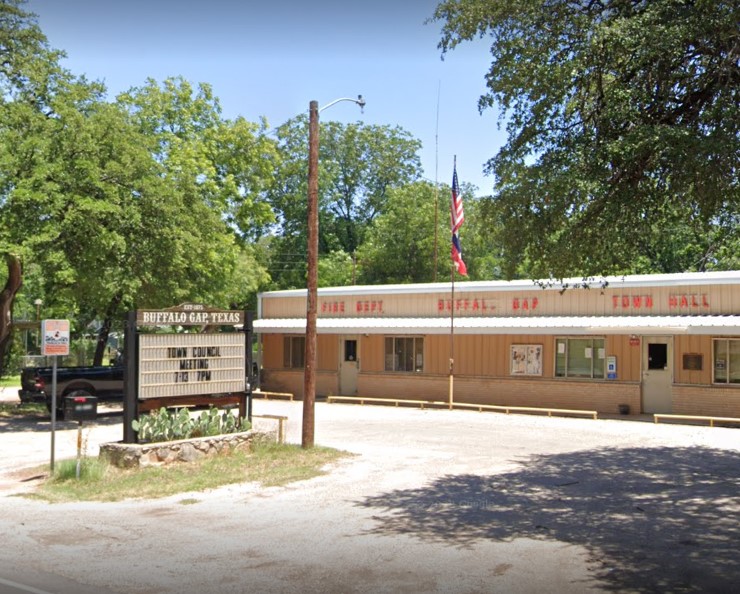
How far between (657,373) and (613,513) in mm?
14644

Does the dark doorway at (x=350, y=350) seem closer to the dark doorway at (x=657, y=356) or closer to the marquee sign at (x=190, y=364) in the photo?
the dark doorway at (x=657, y=356)

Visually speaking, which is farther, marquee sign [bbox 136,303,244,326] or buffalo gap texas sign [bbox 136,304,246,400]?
buffalo gap texas sign [bbox 136,304,246,400]

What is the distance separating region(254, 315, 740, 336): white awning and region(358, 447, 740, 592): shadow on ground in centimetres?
740

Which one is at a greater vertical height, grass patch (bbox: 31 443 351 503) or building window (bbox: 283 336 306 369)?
building window (bbox: 283 336 306 369)

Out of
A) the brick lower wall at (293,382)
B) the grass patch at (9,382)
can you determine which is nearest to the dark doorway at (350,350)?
the brick lower wall at (293,382)

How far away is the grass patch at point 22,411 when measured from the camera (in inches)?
1016

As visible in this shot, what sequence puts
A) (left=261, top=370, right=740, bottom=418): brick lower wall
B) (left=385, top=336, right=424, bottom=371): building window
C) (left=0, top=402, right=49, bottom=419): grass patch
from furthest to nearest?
(left=385, top=336, right=424, bottom=371): building window → (left=0, top=402, right=49, bottom=419): grass patch → (left=261, top=370, right=740, bottom=418): brick lower wall

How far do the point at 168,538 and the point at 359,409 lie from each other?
17210mm

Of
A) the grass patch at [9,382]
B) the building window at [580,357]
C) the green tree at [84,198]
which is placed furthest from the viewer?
the grass patch at [9,382]

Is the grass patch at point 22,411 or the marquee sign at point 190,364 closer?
the marquee sign at point 190,364

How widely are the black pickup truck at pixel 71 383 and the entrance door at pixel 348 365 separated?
8848 mm

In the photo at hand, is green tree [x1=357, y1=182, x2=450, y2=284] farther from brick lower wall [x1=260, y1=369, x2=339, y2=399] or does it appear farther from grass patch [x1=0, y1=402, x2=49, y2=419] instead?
grass patch [x1=0, y1=402, x2=49, y2=419]

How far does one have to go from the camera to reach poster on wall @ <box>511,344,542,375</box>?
1056 inches

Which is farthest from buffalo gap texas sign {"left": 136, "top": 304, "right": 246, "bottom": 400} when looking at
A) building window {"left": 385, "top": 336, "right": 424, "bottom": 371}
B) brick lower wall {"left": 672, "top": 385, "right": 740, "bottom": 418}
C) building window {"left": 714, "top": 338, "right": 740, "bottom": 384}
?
building window {"left": 714, "top": 338, "right": 740, "bottom": 384}
